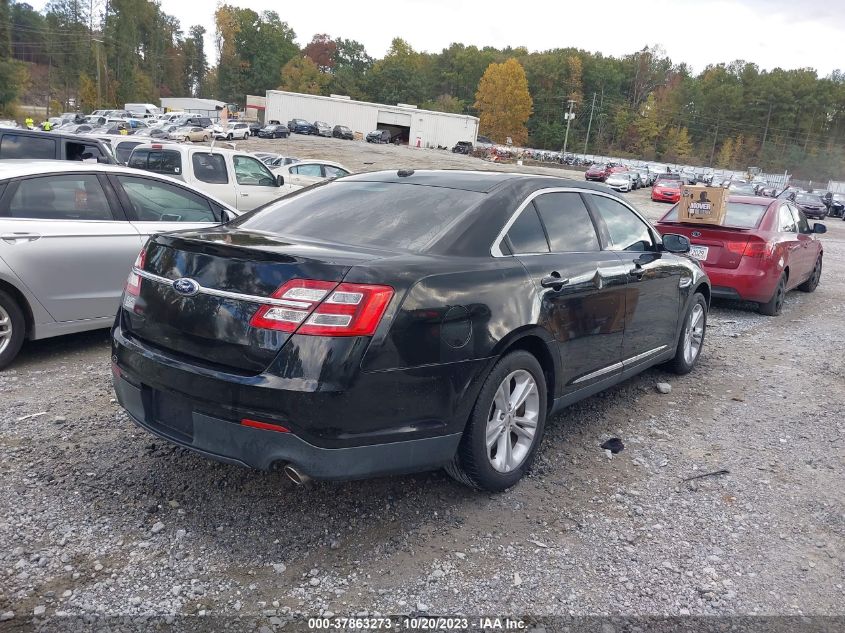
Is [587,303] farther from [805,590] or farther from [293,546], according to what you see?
[293,546]

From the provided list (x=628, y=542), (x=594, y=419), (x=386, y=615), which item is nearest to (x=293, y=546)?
(x=386, y=615)

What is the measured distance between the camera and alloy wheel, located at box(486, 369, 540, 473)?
3.40 meters

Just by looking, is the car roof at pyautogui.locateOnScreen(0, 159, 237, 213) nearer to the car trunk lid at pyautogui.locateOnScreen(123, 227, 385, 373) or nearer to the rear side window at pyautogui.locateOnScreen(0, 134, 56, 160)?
the car trunk lid at pyautogui.locateOnScreen(123, 227, 385, 373)

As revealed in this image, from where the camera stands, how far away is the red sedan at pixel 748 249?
27.1 ft

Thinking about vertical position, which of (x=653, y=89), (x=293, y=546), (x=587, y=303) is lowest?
(x=293, y=546)

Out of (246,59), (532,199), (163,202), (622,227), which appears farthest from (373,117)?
(532,199)

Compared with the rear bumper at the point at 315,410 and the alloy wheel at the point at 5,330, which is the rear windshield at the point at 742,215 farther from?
the alloy wheel at the point at 5,330

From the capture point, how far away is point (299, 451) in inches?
109

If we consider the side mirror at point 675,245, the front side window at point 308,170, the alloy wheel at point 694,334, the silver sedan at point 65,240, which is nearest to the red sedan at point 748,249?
the alloy wheel at point 694,334

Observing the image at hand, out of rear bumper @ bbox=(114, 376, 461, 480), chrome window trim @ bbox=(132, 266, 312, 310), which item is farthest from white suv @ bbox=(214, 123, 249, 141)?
rear bumper @ bbox=(114, 376, 461, 480)

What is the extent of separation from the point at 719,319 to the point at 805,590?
20.1ft

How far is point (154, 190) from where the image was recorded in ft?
19.6

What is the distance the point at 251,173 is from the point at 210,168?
95cm

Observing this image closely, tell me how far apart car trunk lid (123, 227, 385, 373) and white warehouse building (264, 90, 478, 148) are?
255ft
